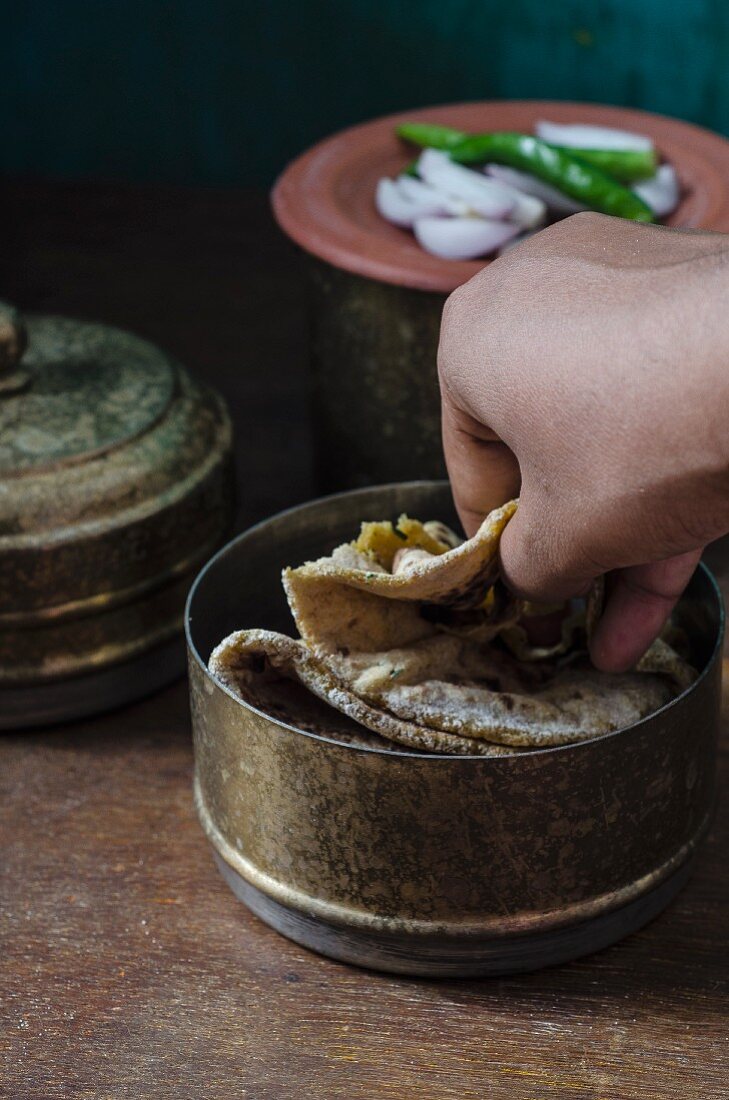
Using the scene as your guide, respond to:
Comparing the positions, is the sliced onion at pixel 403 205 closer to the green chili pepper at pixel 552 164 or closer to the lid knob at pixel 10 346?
the green chili pepper at pixel 552 164

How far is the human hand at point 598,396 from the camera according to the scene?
0.45m

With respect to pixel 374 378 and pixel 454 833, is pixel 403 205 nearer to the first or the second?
pixel 374 378

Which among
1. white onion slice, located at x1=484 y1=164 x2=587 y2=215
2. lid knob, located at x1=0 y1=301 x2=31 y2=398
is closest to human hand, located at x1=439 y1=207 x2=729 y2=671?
lid knob, located at x1=0 y1=301 x2=31 y2=398

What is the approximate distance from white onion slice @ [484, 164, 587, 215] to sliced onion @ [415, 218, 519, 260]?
7 centimetres

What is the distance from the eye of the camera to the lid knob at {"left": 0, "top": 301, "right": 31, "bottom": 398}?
780mm

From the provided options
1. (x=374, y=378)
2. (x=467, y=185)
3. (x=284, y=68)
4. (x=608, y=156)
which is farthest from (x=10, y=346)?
(x=284, y=68)

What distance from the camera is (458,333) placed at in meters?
0.56

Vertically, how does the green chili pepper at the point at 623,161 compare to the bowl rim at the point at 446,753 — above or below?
above

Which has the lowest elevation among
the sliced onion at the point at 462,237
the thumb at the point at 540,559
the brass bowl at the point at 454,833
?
the brass bowl at the point at 454,833

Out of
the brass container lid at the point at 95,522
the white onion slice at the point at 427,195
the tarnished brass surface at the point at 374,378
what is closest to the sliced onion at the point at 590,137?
the white onion slice at the point at 427,195

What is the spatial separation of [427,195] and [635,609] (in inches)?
17.0

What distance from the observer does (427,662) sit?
0.63 m

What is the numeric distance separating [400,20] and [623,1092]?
3.87 ft

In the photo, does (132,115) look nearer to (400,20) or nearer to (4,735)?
(400,20)
